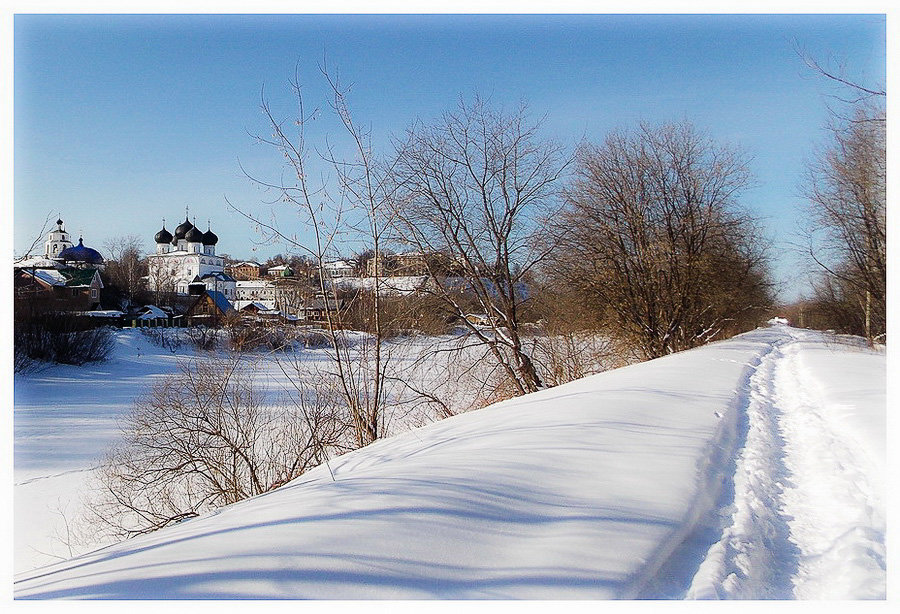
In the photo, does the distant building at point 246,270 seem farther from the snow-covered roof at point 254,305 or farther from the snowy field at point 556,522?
the snowy field at point 556,522

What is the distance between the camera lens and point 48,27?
3.44 metres

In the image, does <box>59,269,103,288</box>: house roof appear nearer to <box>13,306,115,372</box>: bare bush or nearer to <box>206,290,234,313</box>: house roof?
<box>13,306,115,372</box>: bare bush

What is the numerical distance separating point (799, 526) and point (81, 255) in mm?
5848

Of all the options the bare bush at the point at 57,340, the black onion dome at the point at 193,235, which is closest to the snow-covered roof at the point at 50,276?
the bare bush at the point at 57,340

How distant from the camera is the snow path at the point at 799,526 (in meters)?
2.32

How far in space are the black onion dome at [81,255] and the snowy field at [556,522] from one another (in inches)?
114

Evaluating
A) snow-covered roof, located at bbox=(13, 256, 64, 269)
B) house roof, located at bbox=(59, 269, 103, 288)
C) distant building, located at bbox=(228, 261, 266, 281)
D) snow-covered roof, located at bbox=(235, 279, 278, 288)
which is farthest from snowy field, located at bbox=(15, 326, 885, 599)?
house roof, located at bbox=(59, 269, 103, 288)

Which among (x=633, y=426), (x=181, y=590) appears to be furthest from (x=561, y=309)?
(x=181, y=590)

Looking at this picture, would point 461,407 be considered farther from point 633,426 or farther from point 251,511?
point 251,511

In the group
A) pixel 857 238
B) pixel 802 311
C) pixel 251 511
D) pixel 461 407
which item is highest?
pixel 857 238

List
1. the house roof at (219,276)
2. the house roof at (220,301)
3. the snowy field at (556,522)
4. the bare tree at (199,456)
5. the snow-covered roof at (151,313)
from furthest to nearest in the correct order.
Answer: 1. the house roof at (220,301)
2. the snow-covered roof at (151,313)
3. the house roof at (219,276)
4. the bare tree at (199,456)
5. the snowy field at (556,522)

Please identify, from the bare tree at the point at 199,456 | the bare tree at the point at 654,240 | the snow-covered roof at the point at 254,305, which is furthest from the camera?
the bare tree at the point at 654,240

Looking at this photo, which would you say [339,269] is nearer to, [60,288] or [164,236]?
[164,236]

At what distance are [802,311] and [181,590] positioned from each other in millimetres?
10876
